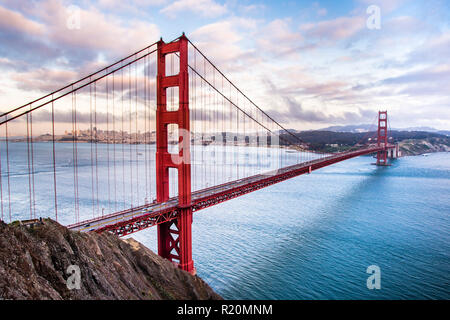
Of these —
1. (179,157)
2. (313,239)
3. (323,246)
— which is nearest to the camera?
(179,157)

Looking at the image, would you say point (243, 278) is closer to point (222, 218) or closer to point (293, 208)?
point (222, 218)

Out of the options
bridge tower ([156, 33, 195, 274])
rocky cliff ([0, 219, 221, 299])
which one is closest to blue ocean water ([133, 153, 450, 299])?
bridge tower ([156, 33, 195, 274])

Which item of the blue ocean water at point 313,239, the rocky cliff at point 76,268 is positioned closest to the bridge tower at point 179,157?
the blue ocean water at point 313,239

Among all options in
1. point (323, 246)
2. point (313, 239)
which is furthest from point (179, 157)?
point (313, 239)

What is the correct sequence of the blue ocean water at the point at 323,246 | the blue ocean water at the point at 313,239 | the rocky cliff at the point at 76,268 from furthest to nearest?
the blue ocean water at the point at 313,239 < the blue ocean water at the point at 323,246 < the rocky cliff at the point at 76,268

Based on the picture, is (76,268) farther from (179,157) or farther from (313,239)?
(313,239)

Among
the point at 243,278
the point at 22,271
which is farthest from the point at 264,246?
the point at 22,271

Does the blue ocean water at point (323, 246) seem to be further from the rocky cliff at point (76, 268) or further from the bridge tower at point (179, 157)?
the rocky cliff at point (76, 268)

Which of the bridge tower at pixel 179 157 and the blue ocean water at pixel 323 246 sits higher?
the bridge tower at pixel 179 157
